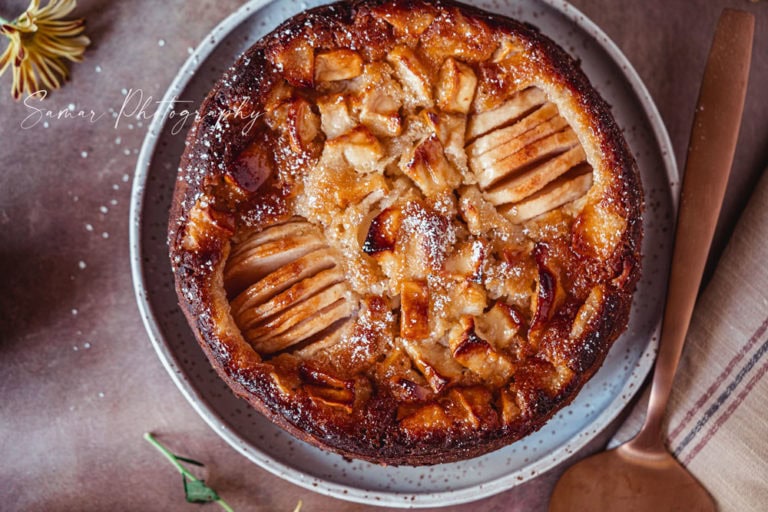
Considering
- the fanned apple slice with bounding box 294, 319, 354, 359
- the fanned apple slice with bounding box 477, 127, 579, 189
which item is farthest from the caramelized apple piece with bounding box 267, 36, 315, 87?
the fanned apple slice with bounding box 294, 319, 354, 359

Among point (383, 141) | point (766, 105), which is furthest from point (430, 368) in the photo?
point (766, 105)

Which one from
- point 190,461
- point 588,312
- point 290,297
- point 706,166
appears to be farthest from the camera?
point 190,461

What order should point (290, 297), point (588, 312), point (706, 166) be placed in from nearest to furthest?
point (290, 297) → point (588, 312) → point (706, 166)

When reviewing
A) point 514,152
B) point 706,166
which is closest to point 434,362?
point 514,152

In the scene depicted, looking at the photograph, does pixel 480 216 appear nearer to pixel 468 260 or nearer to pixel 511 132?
pixel 468 260

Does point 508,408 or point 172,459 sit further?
point 172,459

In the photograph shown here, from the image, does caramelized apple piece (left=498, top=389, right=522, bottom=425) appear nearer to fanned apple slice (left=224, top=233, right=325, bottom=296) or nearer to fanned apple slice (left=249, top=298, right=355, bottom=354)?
fanned apple slice (left=249, top=298, right=355, bottom=354)

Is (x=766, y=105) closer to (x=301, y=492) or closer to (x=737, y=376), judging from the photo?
(x=737, y=376)
